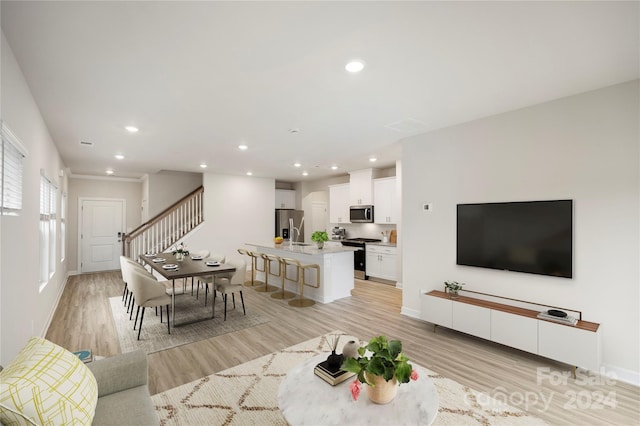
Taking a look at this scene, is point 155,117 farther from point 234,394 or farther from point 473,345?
point 473,345

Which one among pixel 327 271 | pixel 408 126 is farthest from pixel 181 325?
pixel 408 126

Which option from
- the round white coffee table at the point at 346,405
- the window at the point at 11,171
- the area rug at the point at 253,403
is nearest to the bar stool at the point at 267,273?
the area rug at the point at 253,403

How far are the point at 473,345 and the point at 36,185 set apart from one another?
5.17 meters

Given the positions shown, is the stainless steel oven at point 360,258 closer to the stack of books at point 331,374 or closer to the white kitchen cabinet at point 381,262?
the white kitchen cabinet at point 381,262

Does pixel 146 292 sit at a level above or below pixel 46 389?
below

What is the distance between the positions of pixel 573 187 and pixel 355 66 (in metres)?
2.55

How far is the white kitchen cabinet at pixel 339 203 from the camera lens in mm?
8078

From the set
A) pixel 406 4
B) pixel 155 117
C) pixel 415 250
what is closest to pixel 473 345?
pixel 415 250

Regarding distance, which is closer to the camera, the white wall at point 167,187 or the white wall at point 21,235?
the white wall at point 21,235

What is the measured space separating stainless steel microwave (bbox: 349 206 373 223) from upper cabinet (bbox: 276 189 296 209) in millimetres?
3075

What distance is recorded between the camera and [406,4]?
Answer: 1.70 metres

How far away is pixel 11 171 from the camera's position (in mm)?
2225

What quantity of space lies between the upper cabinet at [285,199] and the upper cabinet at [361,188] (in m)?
3.04

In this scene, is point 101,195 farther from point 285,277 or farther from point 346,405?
point 346,405
